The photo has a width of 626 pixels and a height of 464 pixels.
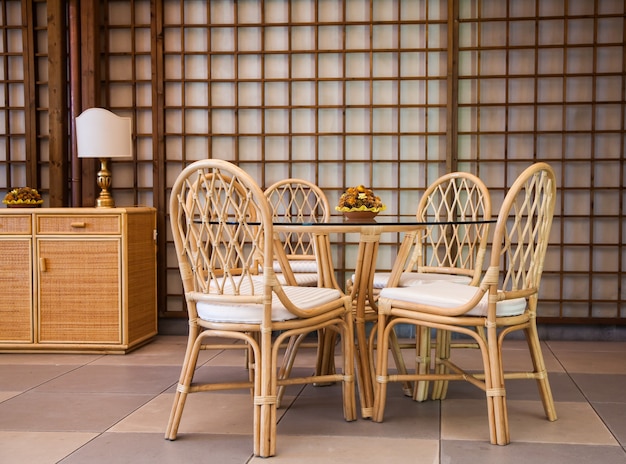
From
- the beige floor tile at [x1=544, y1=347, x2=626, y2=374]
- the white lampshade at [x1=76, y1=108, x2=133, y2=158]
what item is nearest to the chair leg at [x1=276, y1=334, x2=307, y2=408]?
the beige floor tile at [x1=544, y1=347, x2=626, y2=374]

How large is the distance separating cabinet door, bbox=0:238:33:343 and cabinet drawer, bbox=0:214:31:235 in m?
0.04

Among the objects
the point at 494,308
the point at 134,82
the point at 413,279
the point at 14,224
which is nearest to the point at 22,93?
the point at 134,82


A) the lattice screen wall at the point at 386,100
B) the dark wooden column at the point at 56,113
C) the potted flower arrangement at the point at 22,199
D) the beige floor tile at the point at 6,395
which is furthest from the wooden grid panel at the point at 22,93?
the beige floor tile at the point at 6,395

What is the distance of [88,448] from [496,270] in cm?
139

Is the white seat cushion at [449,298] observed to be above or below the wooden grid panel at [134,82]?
below

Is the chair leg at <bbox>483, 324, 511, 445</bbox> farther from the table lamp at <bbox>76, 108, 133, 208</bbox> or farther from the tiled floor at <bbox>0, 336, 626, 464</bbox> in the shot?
the table lamp at <bbox>76, 108, 133, 208</bbox>

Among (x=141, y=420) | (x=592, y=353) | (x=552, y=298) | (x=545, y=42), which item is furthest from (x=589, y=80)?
(x=141, y=420)

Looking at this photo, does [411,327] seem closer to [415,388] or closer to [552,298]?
[552,298]

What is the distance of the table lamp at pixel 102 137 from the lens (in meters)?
3.82

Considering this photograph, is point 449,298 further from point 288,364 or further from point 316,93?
point 316,93

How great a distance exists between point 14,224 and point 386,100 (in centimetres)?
215

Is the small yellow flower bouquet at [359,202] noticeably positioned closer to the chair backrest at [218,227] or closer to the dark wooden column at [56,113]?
the chair backrest at [218,227]

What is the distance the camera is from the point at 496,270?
7.32ft

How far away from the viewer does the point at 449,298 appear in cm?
234
